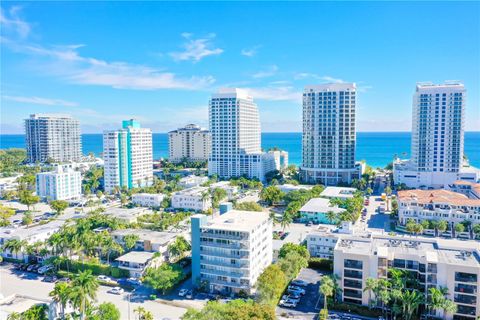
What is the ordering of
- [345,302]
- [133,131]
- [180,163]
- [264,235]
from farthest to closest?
[180,163] < [133,131] < [264,235] < [345,302]

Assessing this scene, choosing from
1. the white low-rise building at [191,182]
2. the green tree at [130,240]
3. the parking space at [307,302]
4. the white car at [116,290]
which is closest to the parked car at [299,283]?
the parking space at [307,302]

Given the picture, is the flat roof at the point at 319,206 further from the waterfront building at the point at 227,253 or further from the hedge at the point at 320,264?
the waterfront building at the point at 227,253

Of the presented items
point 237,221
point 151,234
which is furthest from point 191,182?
point 237,221

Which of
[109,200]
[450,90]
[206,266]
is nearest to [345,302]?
[206,266]

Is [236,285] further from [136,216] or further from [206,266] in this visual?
[136,216]

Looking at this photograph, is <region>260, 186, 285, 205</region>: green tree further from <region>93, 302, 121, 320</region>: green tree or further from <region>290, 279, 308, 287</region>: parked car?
<region>93, 302, 121, 320</region>: green tree
